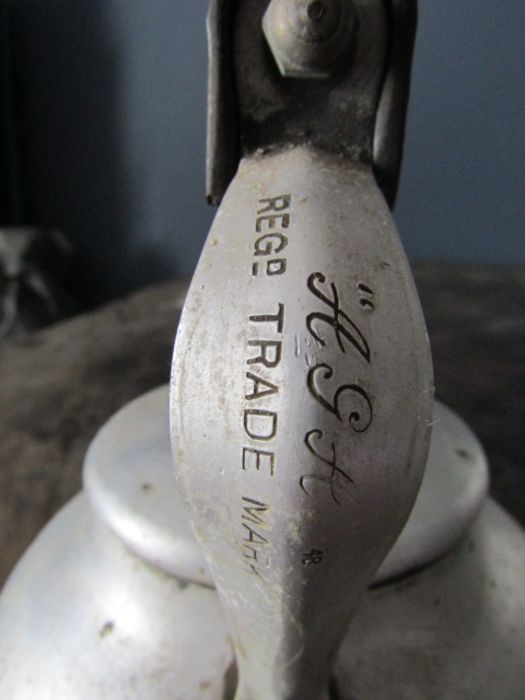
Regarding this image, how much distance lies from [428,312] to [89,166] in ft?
2.56

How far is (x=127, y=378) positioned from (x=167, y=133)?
590 mm

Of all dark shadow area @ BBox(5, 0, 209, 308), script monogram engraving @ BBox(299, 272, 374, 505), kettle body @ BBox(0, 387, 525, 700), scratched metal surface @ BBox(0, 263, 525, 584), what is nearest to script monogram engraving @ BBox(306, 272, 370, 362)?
script monogram engraving @ BBox(299, 272, 374, 505)

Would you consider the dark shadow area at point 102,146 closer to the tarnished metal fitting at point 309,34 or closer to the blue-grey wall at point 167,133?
the blue-grey wall at point 167,133

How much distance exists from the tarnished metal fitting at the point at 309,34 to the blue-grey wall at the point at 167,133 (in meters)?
0.55

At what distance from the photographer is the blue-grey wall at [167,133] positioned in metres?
0.89

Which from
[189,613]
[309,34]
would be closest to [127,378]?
[189,613]

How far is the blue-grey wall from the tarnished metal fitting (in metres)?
0.55

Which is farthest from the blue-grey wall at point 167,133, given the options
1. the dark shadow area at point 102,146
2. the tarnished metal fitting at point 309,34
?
the tarnished metal fitting at point 309,34

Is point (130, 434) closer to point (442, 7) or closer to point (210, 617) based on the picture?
point (210, 617)

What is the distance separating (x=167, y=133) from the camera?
1295 millimetres

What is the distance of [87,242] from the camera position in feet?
5.06

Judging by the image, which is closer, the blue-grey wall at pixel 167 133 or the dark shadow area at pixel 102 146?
the blue-grey wall at pixel 167 133

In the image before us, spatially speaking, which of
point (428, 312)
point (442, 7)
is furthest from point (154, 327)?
point (442, 7)

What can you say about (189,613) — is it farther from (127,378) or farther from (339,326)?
(127,378)
